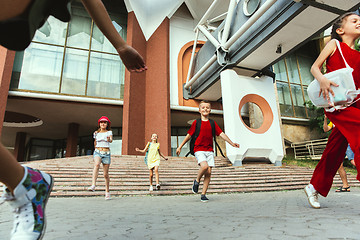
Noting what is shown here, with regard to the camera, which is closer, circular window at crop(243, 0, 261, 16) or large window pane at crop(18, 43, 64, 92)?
circular window at crop(243, 0, 261, 16)

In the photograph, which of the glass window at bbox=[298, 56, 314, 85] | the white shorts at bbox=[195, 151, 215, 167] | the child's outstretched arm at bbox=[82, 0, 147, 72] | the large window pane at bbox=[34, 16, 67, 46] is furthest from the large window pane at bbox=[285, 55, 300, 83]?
the child's outstretched arm at bbox=[82, 0, 147, 72]

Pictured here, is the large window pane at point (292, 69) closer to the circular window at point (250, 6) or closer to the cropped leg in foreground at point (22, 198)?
the circular window at point (250, 6)

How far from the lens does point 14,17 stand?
0.89 metres

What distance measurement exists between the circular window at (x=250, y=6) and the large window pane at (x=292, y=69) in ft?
39.9

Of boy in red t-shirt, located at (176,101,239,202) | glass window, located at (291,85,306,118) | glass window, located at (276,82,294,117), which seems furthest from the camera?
glass window, located at (291,85,306,118)

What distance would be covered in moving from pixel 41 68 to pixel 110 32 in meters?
14.3

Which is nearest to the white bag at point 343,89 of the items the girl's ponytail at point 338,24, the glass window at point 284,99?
the girl's ponytail at point 338,24

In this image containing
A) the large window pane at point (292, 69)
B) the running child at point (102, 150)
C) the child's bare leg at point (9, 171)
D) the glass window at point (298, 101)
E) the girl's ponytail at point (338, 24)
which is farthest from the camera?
the large window pane at point (292, 69)

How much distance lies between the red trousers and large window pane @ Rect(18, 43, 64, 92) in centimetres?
1368

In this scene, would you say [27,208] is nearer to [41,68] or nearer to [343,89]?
[343,89]

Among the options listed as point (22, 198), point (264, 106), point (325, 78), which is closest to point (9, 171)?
point (22, 198)

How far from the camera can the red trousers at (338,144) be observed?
6.84ft

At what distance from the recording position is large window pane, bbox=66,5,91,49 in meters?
14.5

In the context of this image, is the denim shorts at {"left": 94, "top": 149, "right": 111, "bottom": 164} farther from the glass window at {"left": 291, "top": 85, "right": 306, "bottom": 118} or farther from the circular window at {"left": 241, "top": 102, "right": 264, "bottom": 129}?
the glass window at {"left": 291, "top": 85, "right": 306, "bottom": 118}
